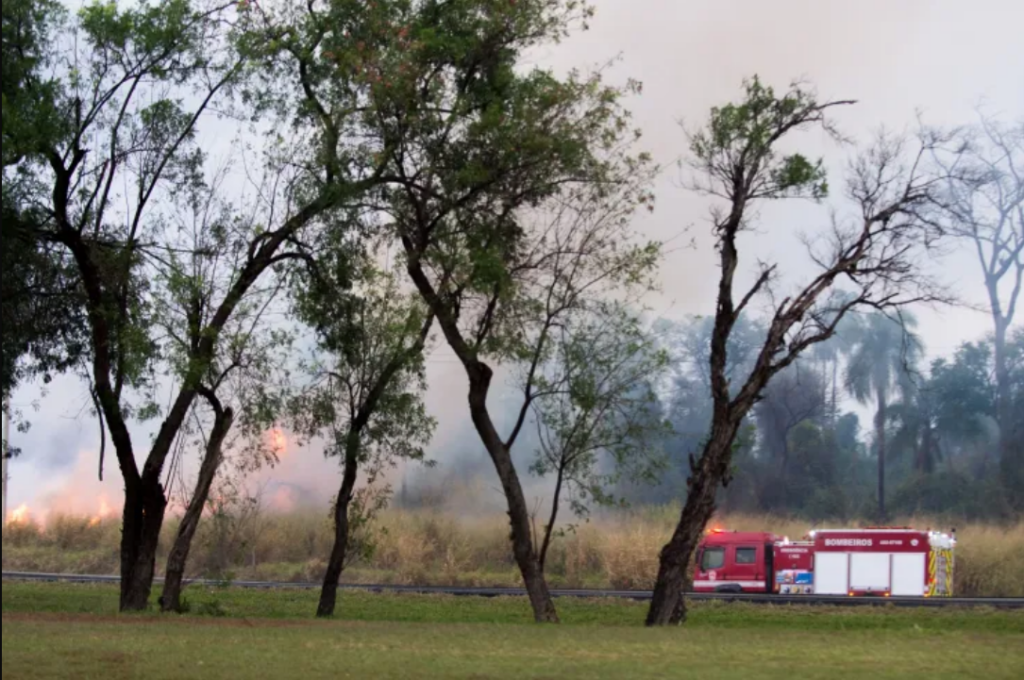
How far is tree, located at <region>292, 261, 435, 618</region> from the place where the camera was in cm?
3030

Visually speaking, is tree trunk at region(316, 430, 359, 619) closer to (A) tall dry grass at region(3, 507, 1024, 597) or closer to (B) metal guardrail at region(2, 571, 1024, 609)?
(B) metal guardrail at region(2, 571, 1024, 609)

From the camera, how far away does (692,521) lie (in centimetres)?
2706

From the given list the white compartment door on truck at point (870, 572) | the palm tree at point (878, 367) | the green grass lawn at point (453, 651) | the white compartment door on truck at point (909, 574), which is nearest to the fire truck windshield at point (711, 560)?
the white compartment door on truck at point (870, 572)

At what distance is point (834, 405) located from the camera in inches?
2685

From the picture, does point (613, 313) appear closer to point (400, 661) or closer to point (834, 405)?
point (400, 661)

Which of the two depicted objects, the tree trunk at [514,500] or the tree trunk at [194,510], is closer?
the tree trunk at [514,500]

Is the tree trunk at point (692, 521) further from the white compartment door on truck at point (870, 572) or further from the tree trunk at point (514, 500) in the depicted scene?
the white compartment door on truck at point (870, 572)

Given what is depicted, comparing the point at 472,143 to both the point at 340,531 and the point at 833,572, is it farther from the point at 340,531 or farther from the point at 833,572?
the point at 833,572

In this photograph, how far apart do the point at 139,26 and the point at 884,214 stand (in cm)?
1673

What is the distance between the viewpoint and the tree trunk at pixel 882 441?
6055cm

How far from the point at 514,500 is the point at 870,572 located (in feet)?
58.7

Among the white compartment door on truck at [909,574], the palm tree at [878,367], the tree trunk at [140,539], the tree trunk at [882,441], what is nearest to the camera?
the tree trunk at [140,539]

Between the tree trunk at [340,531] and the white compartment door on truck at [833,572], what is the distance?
55.1 feet

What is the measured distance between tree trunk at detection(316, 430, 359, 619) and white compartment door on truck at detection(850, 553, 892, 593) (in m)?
17.7
